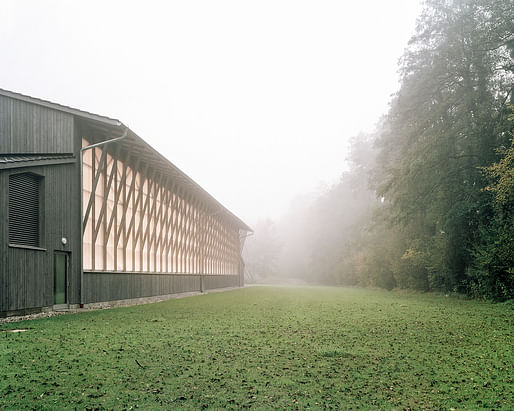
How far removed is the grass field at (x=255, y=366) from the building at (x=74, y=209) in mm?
3320

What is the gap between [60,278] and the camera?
1494 cm

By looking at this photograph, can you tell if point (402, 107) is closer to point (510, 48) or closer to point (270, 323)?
point (510, 48)

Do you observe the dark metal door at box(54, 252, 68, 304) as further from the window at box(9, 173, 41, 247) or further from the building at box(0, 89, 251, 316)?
the window at box(9, 173, 41, 247)

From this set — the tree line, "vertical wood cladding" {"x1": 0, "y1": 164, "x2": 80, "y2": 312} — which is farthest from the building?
the tree line

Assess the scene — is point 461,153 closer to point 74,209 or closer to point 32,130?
point 74,209

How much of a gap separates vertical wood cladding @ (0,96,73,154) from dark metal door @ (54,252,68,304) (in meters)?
3.67

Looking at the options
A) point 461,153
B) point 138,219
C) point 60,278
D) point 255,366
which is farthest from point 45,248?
point 461,153

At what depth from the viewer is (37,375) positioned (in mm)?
5719

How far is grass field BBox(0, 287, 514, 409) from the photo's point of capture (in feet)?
16.1

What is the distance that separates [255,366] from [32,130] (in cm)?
1314

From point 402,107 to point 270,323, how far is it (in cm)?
1851

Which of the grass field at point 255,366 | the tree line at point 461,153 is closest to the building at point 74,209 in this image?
Answer: the grass field at point 255,366

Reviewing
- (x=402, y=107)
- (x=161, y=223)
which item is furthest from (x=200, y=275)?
(x=402, y=107)

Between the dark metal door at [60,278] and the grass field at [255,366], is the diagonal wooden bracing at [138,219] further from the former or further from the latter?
the grass field at [255,366]
